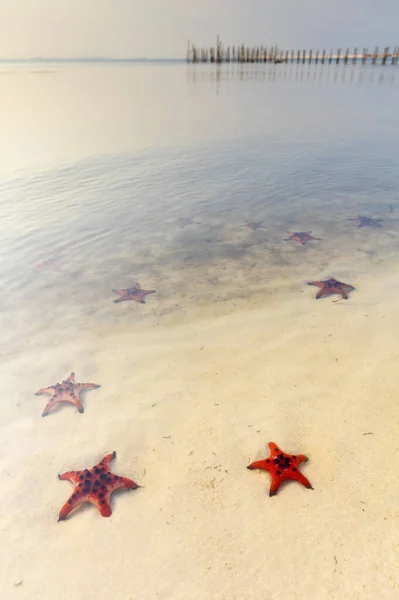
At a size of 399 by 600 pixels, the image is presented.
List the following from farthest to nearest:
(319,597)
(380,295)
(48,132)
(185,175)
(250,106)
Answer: (250,106) → (48,132) → (185,175) → (380,295) → (319,597)

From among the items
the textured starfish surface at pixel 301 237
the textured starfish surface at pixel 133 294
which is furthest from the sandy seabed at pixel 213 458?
the textured starfish surface at pixel 301 237

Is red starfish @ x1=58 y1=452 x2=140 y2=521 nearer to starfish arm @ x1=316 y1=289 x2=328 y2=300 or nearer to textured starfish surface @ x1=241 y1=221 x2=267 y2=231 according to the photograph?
starfish arm @ x1=316 y1=289 x2=328 y2=300

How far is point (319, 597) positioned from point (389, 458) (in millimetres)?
1846

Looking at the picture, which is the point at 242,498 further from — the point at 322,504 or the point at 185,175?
the point at 185,175

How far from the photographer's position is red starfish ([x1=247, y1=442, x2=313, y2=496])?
170 inches

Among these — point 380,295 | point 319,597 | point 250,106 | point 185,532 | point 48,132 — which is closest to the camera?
point 319,597

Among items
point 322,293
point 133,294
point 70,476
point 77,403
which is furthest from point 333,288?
point 70,476

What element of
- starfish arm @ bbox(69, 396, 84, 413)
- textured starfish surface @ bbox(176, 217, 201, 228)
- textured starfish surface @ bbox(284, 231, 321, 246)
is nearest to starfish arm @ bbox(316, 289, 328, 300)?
textured starfish surface @ bbox(284, 231, 321, 246)

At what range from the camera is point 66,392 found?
571cm

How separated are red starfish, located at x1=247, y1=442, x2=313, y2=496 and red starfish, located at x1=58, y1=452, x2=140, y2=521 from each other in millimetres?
1520

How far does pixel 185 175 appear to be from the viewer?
671 inches

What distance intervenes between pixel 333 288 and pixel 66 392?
557cm

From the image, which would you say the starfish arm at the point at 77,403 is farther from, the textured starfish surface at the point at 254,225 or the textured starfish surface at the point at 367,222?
the textured starfish surface at the point at 367,222

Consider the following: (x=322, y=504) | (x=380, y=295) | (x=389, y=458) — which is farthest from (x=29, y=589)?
(x=380, y=295)
